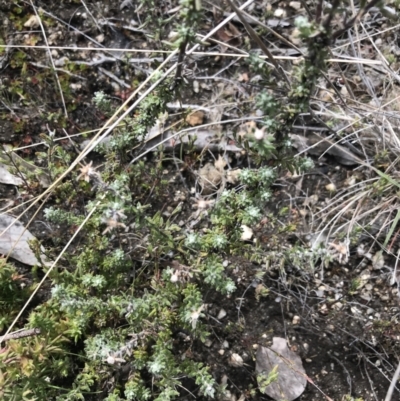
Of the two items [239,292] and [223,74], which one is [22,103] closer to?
[223,74]

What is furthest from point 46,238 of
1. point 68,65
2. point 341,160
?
point 341,160

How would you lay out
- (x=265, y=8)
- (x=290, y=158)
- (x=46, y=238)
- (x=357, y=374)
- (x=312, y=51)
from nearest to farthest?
1. (x=312, y=51)
2. (x=290, y=158)
3. (x=357, y=374)
4. (x=46, y=238)
5. (x=265, y=8)

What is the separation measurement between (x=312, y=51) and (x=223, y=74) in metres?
1.62

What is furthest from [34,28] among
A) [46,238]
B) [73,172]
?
[46,238]

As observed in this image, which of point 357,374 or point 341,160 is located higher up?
point 341,160

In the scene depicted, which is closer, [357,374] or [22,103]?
[357,374]

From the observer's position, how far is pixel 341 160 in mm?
2980

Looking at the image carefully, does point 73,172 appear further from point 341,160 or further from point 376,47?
point 376,47

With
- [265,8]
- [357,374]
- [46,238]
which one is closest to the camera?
[357,374]

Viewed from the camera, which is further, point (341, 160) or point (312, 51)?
point (341, 160)

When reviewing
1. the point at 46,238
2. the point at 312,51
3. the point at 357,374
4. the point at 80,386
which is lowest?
the point at 357,374

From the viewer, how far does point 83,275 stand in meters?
2.39

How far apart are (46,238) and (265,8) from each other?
1.95 meters

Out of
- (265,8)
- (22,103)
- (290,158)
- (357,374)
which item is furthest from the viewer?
(265,8)
